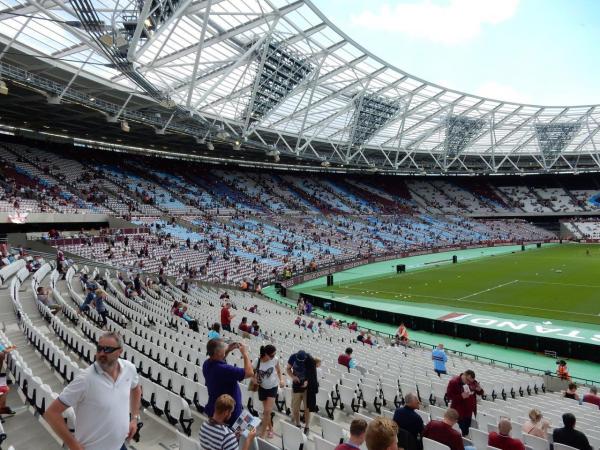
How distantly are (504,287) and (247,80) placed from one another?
26.1m

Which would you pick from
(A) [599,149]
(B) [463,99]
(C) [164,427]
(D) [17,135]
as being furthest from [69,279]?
(A) [599,149]

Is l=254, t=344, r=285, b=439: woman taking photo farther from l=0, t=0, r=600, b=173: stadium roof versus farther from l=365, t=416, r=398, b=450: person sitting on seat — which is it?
l=0, t=0, r=600, b=173: stadium roof

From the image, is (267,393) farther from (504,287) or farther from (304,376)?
(504,287)

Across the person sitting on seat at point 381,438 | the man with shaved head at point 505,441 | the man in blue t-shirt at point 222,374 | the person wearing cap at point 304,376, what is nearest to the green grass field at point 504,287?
the man with shaved head at point 505,441

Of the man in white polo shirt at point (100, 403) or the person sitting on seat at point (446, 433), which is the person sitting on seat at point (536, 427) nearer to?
the person sitting on seat at point (446, 433)

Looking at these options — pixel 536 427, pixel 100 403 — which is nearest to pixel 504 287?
pixel 536 427

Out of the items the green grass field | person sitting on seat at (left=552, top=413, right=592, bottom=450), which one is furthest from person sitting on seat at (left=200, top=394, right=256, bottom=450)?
the green grass field

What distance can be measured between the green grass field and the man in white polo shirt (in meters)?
28.1

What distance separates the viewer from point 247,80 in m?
37.2

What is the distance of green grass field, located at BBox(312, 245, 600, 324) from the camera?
1168 inches

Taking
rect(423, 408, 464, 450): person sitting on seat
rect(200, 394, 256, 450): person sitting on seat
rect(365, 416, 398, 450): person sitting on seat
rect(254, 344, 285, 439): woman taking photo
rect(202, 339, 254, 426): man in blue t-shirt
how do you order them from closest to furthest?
rect(365, 416, 398, 450): person sitting on seat
rect(200, 394, 256, 450): person sitting on seat
rect(202, 339, 254, 426): man in blue t-shirt
rect(423, 408, 464, 450): person sitting on seat
rect(254, 344, 285, 439): woman taking photo

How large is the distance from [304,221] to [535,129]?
3530 centimetres

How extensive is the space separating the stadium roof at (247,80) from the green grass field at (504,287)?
666 inches

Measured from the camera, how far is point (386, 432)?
11.0ft
